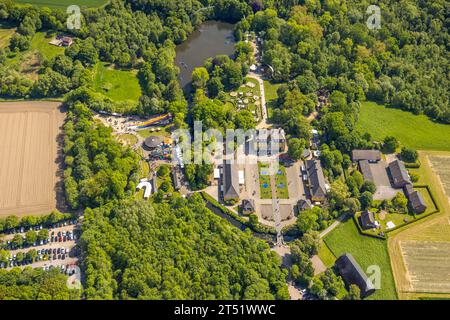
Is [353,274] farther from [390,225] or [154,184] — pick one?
[154,184]

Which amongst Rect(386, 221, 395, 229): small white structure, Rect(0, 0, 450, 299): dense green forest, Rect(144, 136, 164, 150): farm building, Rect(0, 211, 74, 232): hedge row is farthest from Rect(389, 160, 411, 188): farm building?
Rect(0, 211, 74, 232): hedge row

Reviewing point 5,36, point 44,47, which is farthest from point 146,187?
point 5,36

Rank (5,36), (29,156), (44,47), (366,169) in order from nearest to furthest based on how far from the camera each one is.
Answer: (29,156)
(366,169)
(44,47)
(5,36)

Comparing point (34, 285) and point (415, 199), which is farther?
point (415, 199)

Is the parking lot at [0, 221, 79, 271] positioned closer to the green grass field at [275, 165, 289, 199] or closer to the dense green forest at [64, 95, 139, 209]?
the dense green forest at [64, 95, 139, 209]

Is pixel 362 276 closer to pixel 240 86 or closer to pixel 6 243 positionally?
pixel 240 86

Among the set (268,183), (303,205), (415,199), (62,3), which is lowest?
(268,183)

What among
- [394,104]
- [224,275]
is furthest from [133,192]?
[394,104]

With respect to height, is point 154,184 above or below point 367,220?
below
